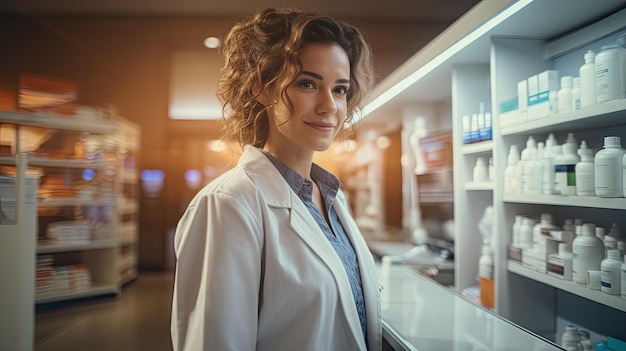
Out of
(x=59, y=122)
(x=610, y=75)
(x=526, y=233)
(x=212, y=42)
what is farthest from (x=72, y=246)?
(x=610, y=75)

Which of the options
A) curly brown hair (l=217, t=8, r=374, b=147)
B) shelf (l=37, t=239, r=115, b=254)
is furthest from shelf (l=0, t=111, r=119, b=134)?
curly brown hair (l=217, t=8, r=374, b=147)

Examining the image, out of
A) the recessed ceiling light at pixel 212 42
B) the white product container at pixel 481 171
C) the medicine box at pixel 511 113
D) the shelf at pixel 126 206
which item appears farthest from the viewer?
the shelf at pixel 126 206

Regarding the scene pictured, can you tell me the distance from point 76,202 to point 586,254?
7.70 ft

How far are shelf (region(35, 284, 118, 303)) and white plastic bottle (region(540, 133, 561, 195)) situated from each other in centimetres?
229

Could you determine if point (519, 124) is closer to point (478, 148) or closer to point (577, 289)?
point (478, 148)

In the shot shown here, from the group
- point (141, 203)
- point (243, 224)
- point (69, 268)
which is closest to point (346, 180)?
point (141, 203)

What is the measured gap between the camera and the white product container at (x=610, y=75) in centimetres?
104

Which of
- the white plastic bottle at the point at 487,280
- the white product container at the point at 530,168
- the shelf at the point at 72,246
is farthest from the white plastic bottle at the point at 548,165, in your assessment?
the shelf at the point at 72,246

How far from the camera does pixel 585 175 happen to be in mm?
1146

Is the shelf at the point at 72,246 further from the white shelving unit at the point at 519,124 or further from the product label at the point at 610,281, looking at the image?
the product label at the point at 610,281

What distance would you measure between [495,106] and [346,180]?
5.91 feet

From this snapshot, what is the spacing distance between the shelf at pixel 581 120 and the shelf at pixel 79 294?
7.55 feet

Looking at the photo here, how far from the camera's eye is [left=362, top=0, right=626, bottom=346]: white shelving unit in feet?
3.99

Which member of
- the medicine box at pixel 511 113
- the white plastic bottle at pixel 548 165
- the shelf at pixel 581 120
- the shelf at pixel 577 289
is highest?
the medicine box at pixel 511 113
